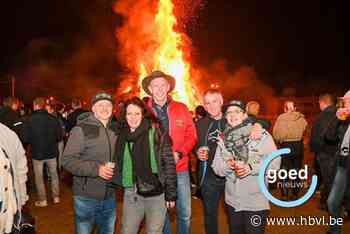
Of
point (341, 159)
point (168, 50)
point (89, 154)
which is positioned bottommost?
Answer: point (341, 159)

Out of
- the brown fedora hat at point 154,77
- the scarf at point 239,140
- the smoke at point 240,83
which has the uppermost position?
the smoke at point 240,83

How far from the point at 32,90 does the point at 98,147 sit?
81.8 feet

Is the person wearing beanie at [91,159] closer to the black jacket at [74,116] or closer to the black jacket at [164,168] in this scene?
the black jacket at [164,168]

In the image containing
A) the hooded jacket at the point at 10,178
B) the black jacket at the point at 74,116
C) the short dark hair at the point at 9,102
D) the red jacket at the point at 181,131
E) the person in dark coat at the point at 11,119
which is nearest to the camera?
the hooded jacket at the point at 10,178

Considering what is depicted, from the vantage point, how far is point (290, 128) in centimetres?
861

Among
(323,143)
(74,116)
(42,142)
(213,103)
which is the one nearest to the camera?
(213,103)

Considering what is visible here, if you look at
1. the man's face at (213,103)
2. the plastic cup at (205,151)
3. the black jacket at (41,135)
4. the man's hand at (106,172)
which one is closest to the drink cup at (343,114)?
the man's face at (213,103)

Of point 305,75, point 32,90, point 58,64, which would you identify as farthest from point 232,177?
point 305,75

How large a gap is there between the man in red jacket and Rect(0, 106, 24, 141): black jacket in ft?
14.2

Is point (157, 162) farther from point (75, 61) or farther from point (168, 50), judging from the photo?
point (75, 61)

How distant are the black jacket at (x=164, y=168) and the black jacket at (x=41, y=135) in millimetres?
4572

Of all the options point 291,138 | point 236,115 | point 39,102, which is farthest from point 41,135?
point 236,115

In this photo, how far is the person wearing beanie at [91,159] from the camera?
4492 mm

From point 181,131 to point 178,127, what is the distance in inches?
2.7
